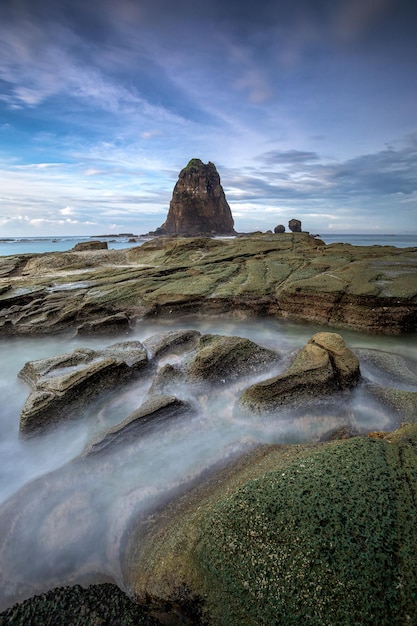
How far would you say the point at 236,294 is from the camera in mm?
11688

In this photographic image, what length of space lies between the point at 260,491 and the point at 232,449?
1.72m

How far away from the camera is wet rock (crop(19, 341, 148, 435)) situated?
17.5 feet

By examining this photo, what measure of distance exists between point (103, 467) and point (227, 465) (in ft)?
5.60

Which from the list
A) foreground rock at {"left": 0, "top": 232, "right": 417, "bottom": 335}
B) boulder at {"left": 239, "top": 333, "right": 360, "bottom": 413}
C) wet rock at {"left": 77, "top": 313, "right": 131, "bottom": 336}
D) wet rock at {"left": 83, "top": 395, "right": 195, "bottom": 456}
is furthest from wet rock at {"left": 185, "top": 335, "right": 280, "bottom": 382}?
foreground rock at {"left": 0, "top": 232, "right": 417, "bottom": 335}

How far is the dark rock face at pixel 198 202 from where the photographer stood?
297 ft

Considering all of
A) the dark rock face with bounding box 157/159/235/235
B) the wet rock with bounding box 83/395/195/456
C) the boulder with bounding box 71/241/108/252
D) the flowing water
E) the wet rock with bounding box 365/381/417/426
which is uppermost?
the dark rock face with bounding box 157/159/235/235

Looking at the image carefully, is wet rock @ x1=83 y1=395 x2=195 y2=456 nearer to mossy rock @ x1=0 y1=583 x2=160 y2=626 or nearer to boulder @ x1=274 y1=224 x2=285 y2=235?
mossy rock @ x1=0 y1=583 x2=160 y2=626

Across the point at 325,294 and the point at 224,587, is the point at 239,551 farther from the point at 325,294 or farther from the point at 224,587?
the point at 325,294

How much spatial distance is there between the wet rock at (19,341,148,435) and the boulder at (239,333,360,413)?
258cm

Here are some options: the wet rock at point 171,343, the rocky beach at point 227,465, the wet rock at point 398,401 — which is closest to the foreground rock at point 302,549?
the rocky beach at point 227,465

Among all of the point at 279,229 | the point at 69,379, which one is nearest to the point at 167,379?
the point at 69,379

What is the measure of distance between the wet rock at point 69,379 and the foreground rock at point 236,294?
3.42 metres

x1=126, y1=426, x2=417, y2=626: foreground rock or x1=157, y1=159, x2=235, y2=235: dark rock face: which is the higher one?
x1=157, y1=159, x2=235, y2=235: dark rock face

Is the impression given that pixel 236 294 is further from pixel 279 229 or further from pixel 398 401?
pixel 279 229
